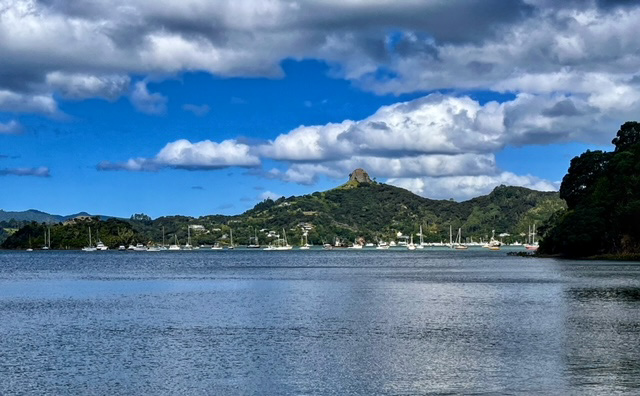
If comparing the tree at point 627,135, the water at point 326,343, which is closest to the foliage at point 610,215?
the tree at point 627,135

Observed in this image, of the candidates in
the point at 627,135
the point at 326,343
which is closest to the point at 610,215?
the point at 627,135

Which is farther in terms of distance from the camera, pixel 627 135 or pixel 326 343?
pixel 627 135

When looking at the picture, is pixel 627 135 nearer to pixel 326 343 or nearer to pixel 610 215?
pixel 610 215

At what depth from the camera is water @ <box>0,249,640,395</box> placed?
3538 cm

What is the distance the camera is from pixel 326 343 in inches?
1887

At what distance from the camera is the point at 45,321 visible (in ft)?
202

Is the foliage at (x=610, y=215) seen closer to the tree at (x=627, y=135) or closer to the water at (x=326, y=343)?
the tree at (x=627, y=135)

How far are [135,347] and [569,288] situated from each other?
58552 mm

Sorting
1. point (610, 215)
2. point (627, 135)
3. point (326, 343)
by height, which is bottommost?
point (326, 343)

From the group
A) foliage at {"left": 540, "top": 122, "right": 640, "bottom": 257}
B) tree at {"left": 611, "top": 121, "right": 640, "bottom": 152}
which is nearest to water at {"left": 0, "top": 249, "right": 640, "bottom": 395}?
foliage at {"left": 540, "top": 122, "right": 640, "bottom": 257}

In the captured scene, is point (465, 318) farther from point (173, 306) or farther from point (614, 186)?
point (614, 186)

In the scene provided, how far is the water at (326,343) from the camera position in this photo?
3538 cm

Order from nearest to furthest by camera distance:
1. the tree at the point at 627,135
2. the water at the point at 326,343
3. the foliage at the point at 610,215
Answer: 1. the water at the point at 326,343
2. the foliage at the point at 610,215
3. the tree at the point at 627,135

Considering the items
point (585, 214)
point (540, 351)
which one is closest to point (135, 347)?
point (540, 351)
